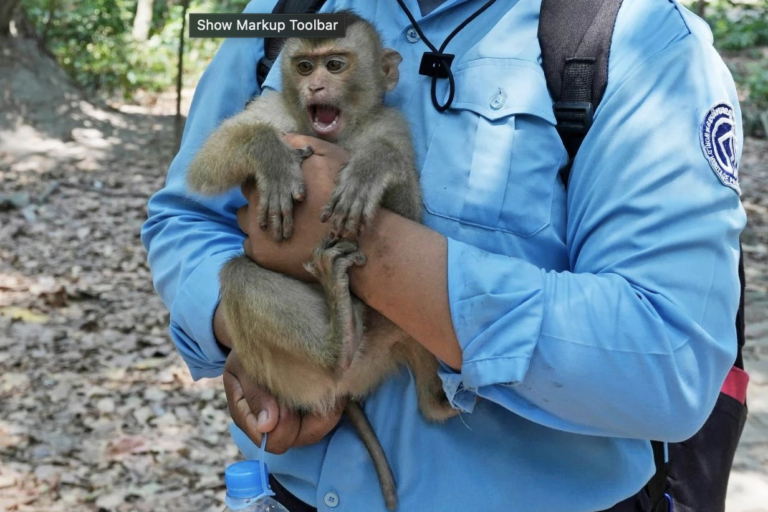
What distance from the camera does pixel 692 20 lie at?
142cm

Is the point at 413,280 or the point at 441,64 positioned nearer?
the point at 413,280

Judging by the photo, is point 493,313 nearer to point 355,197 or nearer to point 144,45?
point 355,197

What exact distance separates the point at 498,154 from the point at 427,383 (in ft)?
1.57

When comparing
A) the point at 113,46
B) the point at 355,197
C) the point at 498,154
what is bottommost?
the point at 113,46

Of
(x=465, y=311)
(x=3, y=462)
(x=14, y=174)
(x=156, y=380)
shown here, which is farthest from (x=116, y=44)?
(x=465, y=311)

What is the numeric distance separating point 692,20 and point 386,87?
748 mm

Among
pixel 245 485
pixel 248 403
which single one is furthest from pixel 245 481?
pixel 248 403

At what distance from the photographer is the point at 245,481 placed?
4.68ft

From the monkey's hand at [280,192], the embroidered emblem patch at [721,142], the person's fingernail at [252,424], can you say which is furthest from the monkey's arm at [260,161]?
the embroidered emblem patch at [721,142]

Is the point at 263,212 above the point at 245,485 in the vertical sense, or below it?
above

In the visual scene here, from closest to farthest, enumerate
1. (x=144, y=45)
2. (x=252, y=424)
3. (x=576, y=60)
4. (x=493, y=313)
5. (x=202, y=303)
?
1. (x=493, y=313)
2. (x=576, y=60)
3. (x=252, y=424)
4. (x=202, y=303)
5. (x=144, y=45)

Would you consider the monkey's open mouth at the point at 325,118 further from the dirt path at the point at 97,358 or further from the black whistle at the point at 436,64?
the dirt path at the point at 97,358

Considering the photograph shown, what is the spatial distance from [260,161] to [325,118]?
44 cm

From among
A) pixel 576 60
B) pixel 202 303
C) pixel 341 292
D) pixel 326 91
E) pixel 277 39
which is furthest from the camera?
pixel 326 91
